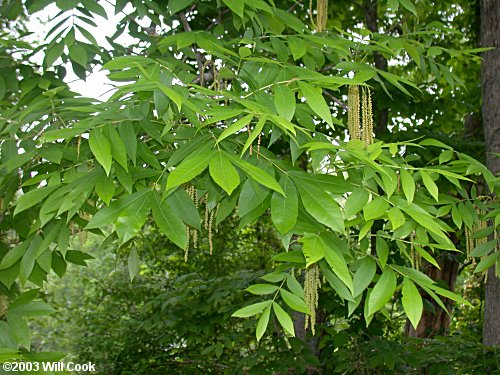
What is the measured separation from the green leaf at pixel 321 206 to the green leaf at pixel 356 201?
0.42 ft

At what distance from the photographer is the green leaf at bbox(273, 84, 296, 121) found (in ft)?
5.70

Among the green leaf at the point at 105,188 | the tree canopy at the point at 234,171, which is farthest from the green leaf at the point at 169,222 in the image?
the green leaf at the point at 105,188

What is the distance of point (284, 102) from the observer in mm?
1772

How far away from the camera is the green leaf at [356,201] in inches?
73.5

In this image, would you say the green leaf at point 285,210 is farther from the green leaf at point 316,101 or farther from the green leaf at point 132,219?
the green leaf at point 132,219

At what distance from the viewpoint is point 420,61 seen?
9.70ft

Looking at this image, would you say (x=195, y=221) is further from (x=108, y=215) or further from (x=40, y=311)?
(x=40, y=311)

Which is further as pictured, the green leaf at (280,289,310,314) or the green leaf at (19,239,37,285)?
the green leaf at (19,239,37,285)

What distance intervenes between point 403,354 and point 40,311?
2672 mm

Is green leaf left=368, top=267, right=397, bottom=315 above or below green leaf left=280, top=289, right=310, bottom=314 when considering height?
above

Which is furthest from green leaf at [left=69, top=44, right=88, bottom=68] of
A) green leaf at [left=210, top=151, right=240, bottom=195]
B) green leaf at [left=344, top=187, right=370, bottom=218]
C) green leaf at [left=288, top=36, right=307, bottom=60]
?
green leaf at [left=344, top=187, right=370, bottom=218]

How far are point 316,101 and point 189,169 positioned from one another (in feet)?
1.51

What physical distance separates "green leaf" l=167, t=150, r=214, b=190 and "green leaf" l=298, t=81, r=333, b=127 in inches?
13.6

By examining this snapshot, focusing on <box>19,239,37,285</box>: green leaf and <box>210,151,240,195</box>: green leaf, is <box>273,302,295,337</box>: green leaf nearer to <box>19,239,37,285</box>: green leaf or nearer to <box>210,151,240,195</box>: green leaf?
<box>210,151,240,195</box>: green leaf
